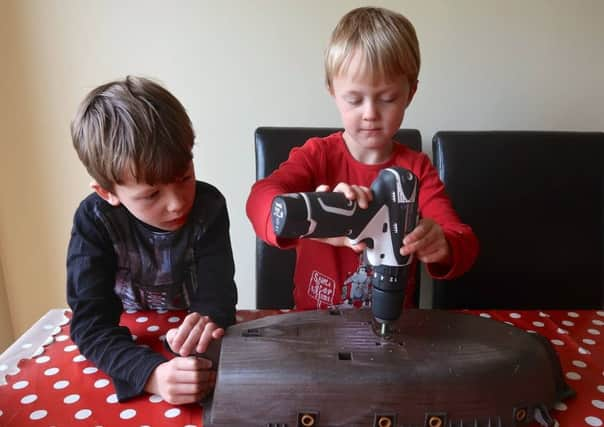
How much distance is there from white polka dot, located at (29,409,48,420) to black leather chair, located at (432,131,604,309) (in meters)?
1.06

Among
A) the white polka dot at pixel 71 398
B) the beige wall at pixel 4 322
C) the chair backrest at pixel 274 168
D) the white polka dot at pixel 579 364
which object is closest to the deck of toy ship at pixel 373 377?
the white polka dot at pixel 579 364

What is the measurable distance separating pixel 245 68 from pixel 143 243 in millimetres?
761

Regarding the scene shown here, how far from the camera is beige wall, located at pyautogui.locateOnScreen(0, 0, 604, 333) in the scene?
4.66 ft

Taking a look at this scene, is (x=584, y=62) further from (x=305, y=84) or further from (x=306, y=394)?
(x=306, y=394)

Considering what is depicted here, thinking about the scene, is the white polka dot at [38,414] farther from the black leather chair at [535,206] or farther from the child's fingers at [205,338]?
the black leather chair at [535,206]

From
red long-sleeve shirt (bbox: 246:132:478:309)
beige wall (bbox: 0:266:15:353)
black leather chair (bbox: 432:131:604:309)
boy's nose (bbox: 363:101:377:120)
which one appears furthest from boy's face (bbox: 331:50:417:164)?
beige wall (bbox: 0:266:15:353)

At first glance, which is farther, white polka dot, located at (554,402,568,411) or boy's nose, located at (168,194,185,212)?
boy's nose, located at (168,194,185,212)

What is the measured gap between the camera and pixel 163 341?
827 millimetres

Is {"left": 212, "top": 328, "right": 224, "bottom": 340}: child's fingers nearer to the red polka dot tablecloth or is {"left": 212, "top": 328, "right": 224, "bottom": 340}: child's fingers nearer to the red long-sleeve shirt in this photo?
the red polka dot tablecloth

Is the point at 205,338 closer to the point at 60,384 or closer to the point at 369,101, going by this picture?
the point at 60,384

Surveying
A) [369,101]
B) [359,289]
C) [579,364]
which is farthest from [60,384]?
[579,364]

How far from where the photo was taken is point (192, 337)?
27.5 inches

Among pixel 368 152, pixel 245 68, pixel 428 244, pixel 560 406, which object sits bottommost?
pixel 560 406

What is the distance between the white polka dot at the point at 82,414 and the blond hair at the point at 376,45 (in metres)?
0.67
